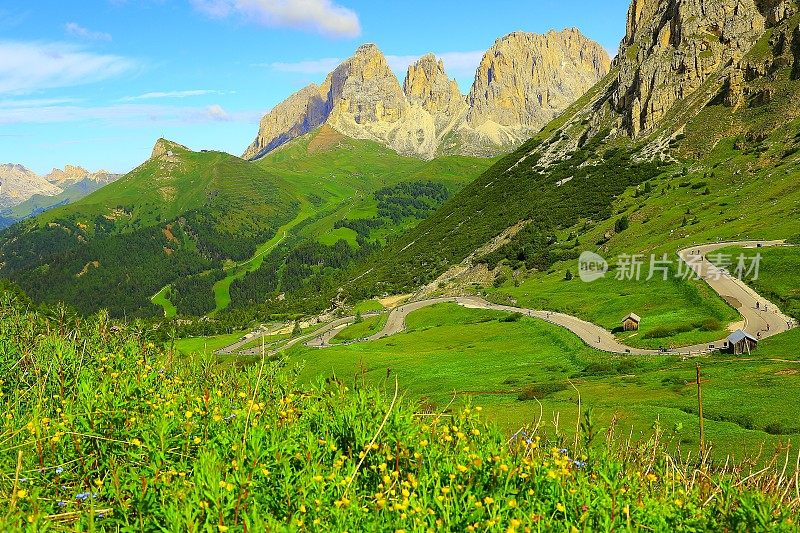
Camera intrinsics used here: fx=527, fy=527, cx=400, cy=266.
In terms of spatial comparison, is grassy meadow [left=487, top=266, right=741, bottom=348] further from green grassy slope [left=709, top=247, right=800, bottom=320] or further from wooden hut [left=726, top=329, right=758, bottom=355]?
wooden hut [left=726, top=329, right=758, bottom=355]

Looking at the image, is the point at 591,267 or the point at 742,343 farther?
the point at 591,267

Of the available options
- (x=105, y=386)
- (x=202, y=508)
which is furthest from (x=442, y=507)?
(x=105, y=386)

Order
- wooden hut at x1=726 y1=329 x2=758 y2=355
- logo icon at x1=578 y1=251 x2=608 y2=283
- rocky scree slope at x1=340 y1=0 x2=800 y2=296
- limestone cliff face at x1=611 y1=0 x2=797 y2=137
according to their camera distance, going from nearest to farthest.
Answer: wooden hut at x1=726 y1=329 x2=758 y2=355, logo icon at x1=578 y1=251 x2=608 y2=283, rocky scree slope at x1=340 y1=0 x2=800 y2=296, limestone cliff face at x1=611 y1=0 x2=797 y2=137

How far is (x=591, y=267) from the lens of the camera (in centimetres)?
12431

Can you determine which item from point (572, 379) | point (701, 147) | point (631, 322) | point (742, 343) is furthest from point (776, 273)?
point (701, 147)

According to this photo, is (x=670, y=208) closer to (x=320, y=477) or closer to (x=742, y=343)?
(x=742, y=343)

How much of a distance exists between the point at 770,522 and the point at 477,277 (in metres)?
161

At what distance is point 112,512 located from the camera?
654 cm

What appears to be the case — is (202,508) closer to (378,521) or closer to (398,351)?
(378,521)

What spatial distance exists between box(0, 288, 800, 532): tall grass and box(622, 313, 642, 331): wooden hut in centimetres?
7799

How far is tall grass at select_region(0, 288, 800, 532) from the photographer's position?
6277 mm

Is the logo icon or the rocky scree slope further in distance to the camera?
the rocky scree slope

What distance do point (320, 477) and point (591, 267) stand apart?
Answer: 127 m

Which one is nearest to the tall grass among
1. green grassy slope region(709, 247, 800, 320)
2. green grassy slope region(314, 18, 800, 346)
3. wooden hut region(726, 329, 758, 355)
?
wooden hut region(726, 329, 758, 355)
